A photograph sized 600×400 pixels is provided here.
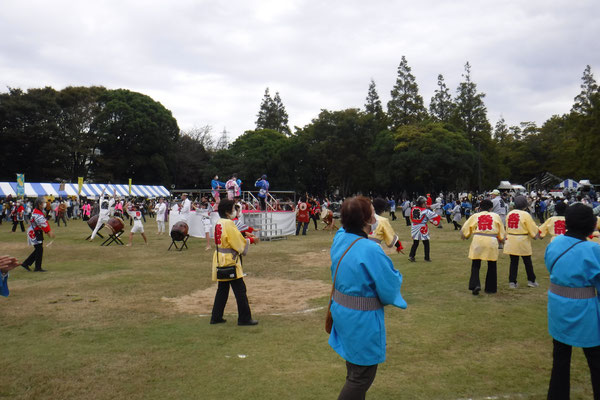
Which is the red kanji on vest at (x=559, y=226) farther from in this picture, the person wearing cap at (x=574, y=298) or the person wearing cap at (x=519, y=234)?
the person wearing cap at (x=574, y=298)

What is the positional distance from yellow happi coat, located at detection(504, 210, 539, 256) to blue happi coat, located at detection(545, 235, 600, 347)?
512 centimetres

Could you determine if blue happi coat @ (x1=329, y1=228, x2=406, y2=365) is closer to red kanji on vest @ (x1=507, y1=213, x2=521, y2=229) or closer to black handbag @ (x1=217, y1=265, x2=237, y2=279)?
black handbag @ (x1=217, y1=265, x2=237, y2=279)

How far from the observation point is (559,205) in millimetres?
7859

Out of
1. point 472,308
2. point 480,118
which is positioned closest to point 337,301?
point 472,308

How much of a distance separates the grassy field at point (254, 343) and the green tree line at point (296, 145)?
3792 centimetres

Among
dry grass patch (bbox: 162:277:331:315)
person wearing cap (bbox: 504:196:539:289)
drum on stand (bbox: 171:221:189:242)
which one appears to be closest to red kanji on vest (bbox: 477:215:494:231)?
person wearing cap (bbox: 504:196:539:289)

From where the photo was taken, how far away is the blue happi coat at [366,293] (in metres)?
3.12

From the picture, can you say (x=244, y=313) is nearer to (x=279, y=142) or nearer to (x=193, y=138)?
(x=279, y=142)

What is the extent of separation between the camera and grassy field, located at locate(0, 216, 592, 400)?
4.37m

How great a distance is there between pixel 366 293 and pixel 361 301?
2.9 inches

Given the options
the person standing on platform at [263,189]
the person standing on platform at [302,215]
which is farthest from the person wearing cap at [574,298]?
the person standing on platform at [302,215]

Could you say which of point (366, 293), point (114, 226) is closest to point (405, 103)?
point (114, 226)

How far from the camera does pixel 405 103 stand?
5562cm

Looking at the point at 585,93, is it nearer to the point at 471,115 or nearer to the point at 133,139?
the point at 471,115
